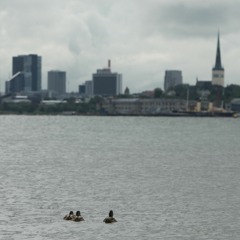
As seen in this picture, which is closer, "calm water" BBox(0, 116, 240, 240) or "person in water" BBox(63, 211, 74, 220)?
"calm water" BBox(0, 116, 240, 240)

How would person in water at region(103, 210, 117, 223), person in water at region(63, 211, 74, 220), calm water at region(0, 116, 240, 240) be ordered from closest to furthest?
calm water at region(0, 116, 240, 240) → person in water at region(103, 210, 117, 223) → person in water at region(63, 211, 74, 220)

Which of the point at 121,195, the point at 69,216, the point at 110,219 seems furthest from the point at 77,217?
the point at 121,195

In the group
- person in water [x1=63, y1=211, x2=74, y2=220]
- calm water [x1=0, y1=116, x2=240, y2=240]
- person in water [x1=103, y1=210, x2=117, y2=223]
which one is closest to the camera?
calm water [x1=0, y1=116, x2=240, y2=240]

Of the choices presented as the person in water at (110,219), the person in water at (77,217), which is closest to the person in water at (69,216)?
the person in water at (77,217)

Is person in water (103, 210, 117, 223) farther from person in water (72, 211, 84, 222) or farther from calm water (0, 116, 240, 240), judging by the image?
person in water (72, 211, 84, 222)

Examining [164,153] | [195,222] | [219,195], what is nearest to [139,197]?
[219,195]

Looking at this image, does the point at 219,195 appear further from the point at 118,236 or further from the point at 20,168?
the point at 20,168

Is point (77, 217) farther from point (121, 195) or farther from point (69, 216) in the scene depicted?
point (121, 195)

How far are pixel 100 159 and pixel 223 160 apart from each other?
16535 mm

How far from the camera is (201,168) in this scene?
357 feet

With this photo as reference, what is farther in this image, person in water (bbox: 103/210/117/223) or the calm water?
person in water (bbox: 103/210/117/223)

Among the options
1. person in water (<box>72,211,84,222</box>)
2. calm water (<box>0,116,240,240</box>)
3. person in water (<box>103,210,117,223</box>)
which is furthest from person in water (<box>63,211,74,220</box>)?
person in water (<box>103,210,117,223</box>)

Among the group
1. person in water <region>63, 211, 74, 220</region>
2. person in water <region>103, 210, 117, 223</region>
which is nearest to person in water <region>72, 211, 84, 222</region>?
person in water <region>63, 211, 74, 220</region>

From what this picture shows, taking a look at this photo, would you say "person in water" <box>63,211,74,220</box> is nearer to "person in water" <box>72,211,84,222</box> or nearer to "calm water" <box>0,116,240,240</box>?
"person in water" <box>72,211,84,222</box>
